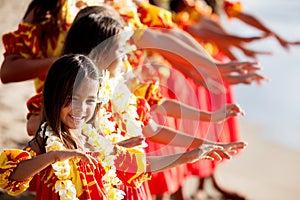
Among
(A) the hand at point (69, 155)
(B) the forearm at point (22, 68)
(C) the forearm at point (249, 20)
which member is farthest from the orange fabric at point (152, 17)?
(C) the forearm at point (249, 20)

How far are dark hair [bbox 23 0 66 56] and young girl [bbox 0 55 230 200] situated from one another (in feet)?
2.45

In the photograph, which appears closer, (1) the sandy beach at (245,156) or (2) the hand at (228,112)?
(2) the hand at (228,112)

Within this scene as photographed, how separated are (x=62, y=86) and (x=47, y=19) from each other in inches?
35.2

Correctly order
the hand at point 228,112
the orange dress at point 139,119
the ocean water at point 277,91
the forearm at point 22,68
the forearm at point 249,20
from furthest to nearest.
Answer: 1. the ocean water at point 277,91
2. the forearm at point 249,20
3. the forearm at point 22,68
4. the hand at point 228,112
5. the orange dress at point 139,119

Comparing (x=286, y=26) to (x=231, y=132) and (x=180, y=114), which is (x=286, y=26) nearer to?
(x=231, y=132)

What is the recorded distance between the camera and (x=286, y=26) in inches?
A: 501

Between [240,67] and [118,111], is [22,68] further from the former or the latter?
[240,67]

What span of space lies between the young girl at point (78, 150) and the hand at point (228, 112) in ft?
1.87

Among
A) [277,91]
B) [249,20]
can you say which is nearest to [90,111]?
[249,20]

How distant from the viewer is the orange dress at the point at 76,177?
2721mm

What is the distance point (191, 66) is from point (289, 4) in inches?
427

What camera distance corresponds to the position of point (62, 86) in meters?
2.90

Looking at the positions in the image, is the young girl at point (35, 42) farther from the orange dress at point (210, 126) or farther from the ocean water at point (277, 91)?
the ocean water at point (277, 91)


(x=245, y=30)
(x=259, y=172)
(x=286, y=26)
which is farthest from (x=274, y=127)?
(x=286, y=26)
